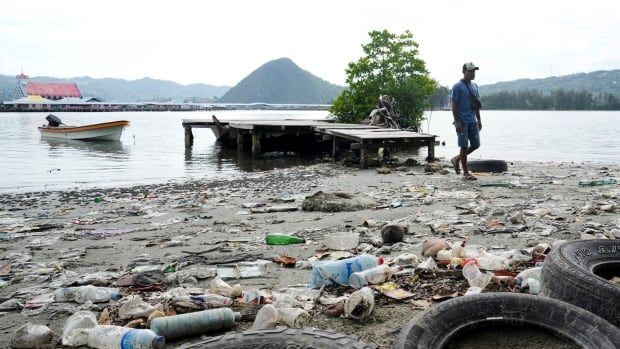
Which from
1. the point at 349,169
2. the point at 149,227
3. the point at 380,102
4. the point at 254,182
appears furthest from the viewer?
the point at 380,102

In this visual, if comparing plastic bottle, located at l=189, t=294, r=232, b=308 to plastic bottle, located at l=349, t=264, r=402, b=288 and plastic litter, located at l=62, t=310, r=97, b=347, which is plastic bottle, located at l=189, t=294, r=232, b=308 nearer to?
plastic litter, located at l=62, t=310, r=97, b=347

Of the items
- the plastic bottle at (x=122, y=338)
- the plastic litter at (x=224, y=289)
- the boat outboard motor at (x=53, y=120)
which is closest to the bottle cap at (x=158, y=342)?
the plastic bottle at (x=122, y=338)

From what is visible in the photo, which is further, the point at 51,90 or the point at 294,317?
the point at 51,90

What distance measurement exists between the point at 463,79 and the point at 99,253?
6.56m

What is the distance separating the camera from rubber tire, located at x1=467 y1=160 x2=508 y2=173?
35.4ft

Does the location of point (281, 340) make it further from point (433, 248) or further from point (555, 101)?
point (555, 101)

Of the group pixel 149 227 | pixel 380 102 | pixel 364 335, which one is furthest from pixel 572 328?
pixel 380 102

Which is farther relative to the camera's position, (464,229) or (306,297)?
(464,229)

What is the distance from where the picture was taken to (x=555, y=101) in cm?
11506

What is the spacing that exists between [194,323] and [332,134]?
1318 cm

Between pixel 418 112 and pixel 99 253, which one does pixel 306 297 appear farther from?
pixel 418 112

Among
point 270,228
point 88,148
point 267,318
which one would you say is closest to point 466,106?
point 270,228

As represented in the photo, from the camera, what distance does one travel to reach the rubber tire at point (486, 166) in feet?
35.4

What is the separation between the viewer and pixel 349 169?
13312 millimetres
